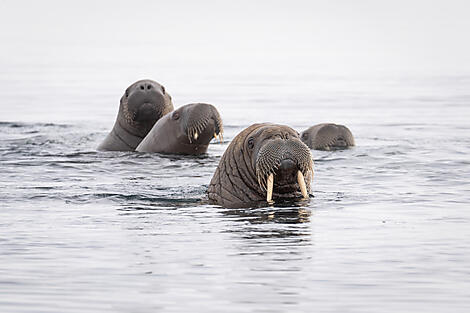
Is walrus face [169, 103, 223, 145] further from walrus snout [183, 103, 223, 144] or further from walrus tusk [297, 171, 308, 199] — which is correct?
walrus tusk [297, 171, 308, 199]

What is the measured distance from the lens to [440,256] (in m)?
7.43

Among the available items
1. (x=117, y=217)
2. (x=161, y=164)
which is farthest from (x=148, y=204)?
(x=161, y=164)

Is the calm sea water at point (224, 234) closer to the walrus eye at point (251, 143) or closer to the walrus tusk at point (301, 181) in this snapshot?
the walrus tusk at point (301, 181)

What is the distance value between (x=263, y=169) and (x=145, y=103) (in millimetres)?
5860

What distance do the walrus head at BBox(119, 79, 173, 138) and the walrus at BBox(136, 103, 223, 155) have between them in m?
0.36

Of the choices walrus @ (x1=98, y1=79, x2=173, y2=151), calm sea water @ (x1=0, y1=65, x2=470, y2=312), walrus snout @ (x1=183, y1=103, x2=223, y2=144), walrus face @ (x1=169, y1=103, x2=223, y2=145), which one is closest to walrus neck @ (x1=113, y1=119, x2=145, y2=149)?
walrus @ (x1=98, y1=79, x2=173, y2=151)

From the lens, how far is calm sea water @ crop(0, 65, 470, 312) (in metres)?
6.38

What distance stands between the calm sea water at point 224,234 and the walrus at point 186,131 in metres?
0.27

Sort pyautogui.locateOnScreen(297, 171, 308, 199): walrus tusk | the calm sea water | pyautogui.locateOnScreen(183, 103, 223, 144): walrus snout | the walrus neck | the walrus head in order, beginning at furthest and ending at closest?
the walrus neck < the walrus head < pyautogui.locateOnScreen(183, 103, 223, 144): walrus snout < pyautogui.locateOnScreen(297, 171, 308, 199): walrus tusk < the calm sea water

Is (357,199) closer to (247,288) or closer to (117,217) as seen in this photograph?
(117,217)

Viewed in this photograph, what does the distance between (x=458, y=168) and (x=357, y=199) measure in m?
2.88

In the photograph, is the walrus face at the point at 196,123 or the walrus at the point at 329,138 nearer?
the walrus face at the point at 196,123

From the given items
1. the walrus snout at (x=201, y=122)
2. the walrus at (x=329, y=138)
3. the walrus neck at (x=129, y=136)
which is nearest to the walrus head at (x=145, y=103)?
the walrus neck at (x=129, y=136)

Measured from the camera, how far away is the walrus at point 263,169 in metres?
8.89
